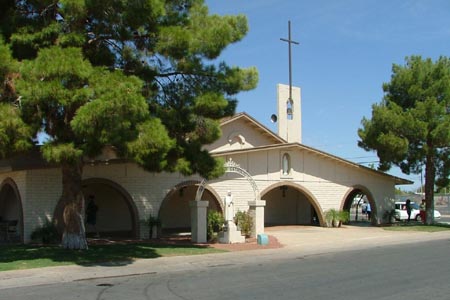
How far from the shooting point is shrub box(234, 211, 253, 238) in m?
22.2

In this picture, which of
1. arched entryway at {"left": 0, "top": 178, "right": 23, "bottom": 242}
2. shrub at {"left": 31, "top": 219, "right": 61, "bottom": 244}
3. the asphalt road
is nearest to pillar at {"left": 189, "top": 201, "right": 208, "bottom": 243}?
shrub at {"left": 31, "top": 219, "right": 61, "bottom": 244}

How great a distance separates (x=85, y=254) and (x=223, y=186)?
10734 millimetres

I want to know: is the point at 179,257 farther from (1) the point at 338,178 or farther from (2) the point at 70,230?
(1) the point at 338,178

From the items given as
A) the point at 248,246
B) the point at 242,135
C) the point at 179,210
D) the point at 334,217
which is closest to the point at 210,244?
the point at 248,246

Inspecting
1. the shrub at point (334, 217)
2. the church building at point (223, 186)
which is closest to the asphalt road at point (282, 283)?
the church building at point (223, 186)

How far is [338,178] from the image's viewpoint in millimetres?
30078

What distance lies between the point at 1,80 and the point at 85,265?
5007 mm

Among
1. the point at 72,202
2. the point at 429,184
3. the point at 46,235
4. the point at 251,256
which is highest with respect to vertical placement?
the point at 429,184

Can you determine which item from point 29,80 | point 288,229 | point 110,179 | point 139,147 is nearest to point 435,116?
point 288,229

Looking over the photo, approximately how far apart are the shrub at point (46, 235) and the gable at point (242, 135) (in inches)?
431

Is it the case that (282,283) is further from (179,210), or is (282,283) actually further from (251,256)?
(179,210)

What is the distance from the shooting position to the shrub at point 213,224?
21734 millimetres

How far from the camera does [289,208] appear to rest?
109ft

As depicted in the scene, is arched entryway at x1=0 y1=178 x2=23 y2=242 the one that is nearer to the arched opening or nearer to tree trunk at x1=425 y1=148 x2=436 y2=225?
the arched opening
